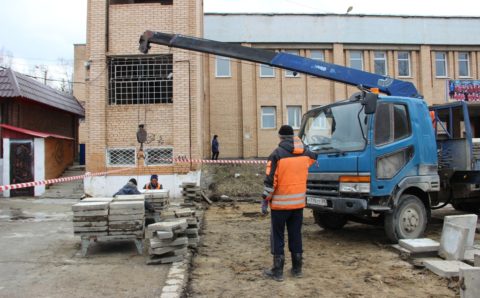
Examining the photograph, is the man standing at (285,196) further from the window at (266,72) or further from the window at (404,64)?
the window at (404,64)

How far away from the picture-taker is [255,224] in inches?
404

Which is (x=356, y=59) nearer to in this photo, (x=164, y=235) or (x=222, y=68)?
(x=222, y=68)

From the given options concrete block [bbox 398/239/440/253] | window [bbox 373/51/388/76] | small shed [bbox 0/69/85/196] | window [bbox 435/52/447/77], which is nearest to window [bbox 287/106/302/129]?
window [bbox 373/51/388/76]

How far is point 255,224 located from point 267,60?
12.7ft

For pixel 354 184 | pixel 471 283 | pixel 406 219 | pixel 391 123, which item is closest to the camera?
pixel 471 283

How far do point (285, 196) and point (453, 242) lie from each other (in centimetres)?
282

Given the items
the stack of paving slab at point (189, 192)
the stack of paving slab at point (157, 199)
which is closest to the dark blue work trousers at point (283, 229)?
the stack of paving slab at point (157, 199)

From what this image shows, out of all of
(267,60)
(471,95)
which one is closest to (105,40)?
(267,60)

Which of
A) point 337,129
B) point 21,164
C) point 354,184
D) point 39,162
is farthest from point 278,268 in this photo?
point 21,164

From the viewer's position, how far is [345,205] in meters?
7.18

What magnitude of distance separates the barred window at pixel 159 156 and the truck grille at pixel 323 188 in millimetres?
8574

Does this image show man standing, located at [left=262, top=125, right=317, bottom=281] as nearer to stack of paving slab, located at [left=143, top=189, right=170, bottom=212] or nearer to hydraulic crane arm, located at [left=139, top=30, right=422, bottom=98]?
hydraulic crane arm, located at [left=139, top=30, right=422, bottom=98]

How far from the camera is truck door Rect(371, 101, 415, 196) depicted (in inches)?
283

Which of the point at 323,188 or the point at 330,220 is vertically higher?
the point at 323,188
